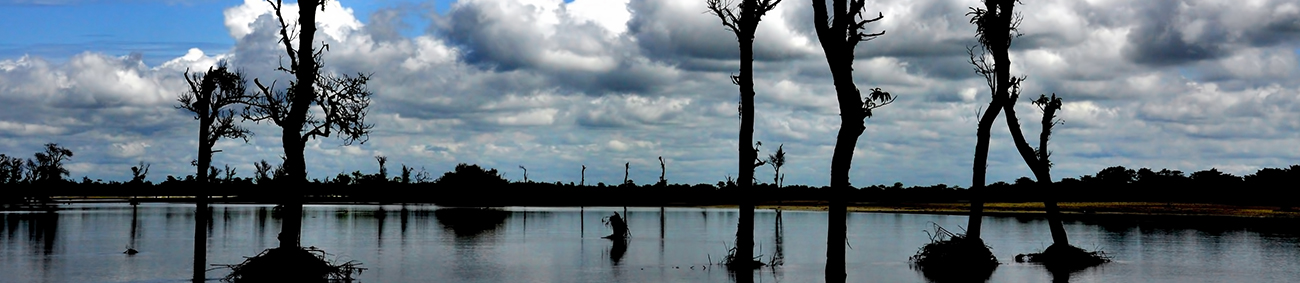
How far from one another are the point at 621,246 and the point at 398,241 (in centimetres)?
1149

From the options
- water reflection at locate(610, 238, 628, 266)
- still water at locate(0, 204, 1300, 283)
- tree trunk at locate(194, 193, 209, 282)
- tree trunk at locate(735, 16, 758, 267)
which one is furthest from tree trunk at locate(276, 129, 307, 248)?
water reflection at locate(610, 238, 628, 266)

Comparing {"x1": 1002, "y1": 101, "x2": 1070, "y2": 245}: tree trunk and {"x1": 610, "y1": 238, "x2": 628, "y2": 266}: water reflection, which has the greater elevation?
{"x1": 1002, "y1": 101, "x2": 1070, "y2": 245}: tree trunk

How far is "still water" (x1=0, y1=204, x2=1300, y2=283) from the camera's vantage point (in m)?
33.2

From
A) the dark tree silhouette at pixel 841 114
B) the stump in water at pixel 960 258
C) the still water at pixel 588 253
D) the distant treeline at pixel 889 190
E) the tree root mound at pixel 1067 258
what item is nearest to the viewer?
the dark tree silhouette at pixel 841 114

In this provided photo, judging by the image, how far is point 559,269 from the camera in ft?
120

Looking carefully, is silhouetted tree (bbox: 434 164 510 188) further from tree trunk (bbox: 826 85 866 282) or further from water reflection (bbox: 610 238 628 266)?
tree trunk (bbox: 826 85 866 282)

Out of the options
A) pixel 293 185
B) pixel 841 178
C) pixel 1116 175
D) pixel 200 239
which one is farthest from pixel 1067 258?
pixel 1116 175

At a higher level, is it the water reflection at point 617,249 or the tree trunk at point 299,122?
the tree trunk at point 299,122

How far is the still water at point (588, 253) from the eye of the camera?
33.2m

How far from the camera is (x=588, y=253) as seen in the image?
45812 millimetres

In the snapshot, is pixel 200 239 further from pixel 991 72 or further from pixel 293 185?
pixel 991 72

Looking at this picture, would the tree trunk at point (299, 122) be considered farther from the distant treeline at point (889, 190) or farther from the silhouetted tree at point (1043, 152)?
the distant treeline at point (889, 190)

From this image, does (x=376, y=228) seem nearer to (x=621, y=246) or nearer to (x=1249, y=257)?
(x=621, y=246)

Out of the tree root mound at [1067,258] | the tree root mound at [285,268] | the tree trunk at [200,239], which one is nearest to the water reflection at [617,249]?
the tree root mound at [285,268]
